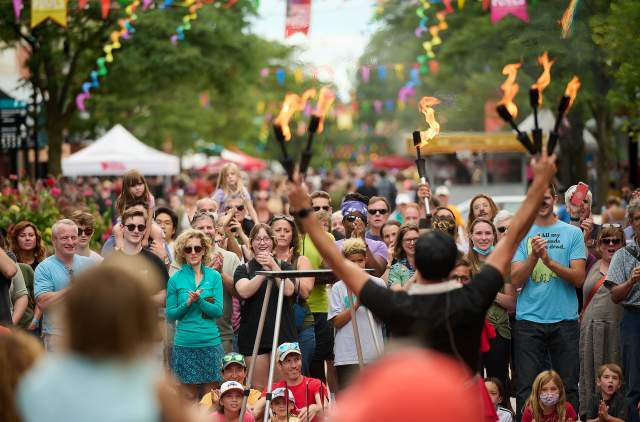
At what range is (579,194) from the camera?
10.5m

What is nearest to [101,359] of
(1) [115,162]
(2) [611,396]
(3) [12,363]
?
(3) [12,363]

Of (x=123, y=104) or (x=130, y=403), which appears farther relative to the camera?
(x=123, y=104)

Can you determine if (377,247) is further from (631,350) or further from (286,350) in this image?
(631,350)

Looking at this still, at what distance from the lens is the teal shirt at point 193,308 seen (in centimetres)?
946

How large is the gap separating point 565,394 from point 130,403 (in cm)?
611

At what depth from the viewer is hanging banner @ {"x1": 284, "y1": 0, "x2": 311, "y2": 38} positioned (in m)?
20.3

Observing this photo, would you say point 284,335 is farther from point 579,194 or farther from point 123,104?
point 123,104

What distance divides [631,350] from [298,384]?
7.92 feet

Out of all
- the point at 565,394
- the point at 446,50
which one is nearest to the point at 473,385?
the point at 565,394

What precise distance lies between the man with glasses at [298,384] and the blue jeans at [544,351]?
143 centimetres

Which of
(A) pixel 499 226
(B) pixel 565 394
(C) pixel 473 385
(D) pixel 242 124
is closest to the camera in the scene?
(C) pixel 473 385

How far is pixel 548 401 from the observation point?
342 inches

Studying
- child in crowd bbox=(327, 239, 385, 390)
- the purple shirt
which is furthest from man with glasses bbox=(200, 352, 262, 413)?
the purple shirt

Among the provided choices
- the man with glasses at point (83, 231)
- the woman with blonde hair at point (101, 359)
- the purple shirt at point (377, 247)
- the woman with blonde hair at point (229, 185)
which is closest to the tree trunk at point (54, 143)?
the woman with blonde hair at point (229, 185)
